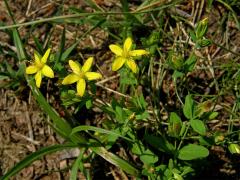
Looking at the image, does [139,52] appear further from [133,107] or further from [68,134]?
[68,134]

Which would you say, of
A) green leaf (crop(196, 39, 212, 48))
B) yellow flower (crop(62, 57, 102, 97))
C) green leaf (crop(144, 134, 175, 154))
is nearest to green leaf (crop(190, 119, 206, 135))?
green leaf (crop(144, 134, 175, 154))

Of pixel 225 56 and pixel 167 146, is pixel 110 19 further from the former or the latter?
pixel 167 146

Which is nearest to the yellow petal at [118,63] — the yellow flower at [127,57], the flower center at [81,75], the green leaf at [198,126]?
the yellow flower at [127,57]

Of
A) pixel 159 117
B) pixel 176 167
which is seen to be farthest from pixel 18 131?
pixel 176 167

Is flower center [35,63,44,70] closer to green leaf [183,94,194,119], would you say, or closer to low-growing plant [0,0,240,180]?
low-growing plant [0,0,240,180]

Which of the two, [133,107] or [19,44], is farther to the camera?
[19,44]

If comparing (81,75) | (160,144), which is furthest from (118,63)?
(160,144)

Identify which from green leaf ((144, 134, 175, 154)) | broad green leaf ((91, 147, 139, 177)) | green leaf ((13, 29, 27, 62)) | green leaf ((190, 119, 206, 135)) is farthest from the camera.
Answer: green leaf ((13, 29, 27, 62))

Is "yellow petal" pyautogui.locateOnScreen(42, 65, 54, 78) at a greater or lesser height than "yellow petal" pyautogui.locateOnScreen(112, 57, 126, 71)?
greater
